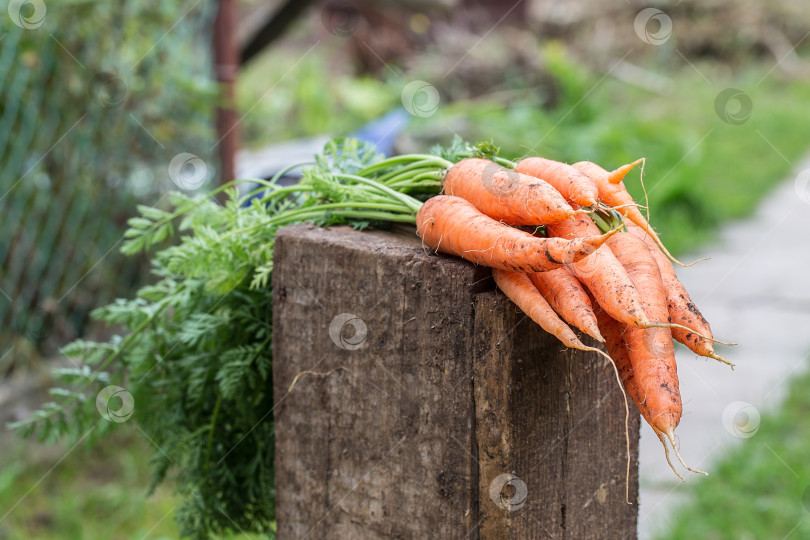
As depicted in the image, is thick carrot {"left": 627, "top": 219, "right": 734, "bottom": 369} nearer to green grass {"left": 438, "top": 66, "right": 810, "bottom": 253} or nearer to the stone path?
the stone path

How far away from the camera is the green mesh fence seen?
10.8ft

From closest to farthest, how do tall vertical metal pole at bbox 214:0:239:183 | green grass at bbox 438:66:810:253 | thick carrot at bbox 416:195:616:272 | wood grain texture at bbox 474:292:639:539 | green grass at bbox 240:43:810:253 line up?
thick carrot at bbox 416:195:616:272 < wood grain texture at bbox 474:292:639:539 < tall vertical metal pole at bbox 214:0:239:183 < green grass at bbox 438:66:810:253 < green grass at bbox 240:43:810:253

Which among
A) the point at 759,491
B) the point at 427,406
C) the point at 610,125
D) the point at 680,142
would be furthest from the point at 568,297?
the point at 610,125

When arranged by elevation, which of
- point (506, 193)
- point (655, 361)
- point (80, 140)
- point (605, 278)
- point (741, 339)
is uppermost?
point (80, 140)

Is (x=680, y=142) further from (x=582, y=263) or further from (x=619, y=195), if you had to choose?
(x=582, y=263)

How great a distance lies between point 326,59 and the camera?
1009 centimetres

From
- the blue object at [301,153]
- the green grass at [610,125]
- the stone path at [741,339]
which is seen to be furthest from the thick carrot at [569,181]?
the green grass at [610,125]

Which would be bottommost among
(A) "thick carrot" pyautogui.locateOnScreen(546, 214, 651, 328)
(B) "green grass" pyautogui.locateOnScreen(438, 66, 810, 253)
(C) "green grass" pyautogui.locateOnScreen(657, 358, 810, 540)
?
(C) "green grass" pyautogui.locateOnScreen(657, 358, 810, 540)

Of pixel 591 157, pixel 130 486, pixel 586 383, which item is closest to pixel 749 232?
pixel 591 157

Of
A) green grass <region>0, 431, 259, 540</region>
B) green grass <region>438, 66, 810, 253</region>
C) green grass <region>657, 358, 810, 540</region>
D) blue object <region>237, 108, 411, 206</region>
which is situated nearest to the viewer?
green grass <region>657, 358, 810, 540</region>

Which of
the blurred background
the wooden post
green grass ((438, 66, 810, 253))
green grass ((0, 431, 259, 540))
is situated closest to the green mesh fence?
the blurred background

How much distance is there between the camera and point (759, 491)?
10.0 feet

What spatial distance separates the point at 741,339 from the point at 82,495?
3290 mm

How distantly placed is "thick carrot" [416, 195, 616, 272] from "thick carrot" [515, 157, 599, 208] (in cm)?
10
